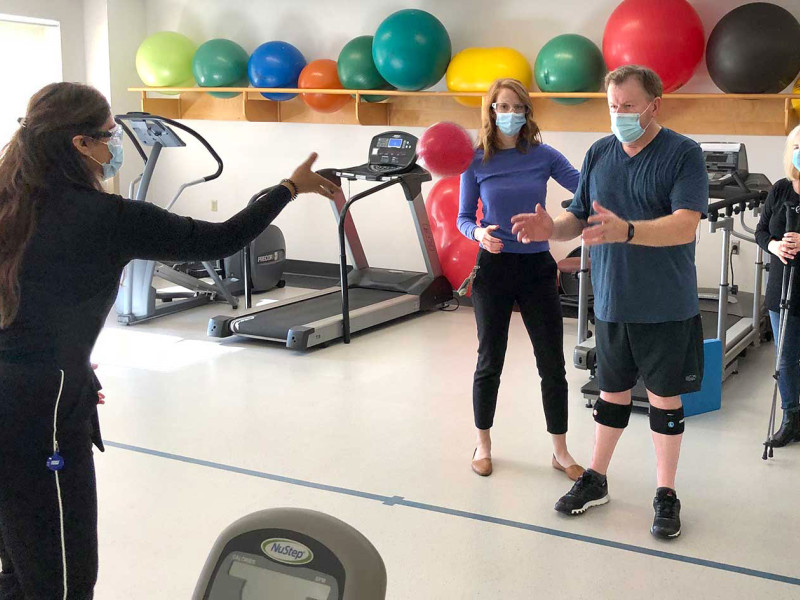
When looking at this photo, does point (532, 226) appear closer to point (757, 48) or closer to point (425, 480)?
point (425, 480)

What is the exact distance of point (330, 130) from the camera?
8.39m

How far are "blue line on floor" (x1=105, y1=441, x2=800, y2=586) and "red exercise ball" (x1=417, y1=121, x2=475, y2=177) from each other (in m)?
1.31

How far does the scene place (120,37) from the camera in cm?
907

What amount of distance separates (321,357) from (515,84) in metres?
2.76

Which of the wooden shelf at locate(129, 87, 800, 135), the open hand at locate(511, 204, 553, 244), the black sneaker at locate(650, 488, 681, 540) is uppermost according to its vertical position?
the wooden shelf at locate(129, 87, 800, 135)

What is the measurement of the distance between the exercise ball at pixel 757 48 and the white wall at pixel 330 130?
Result: 0.60 m

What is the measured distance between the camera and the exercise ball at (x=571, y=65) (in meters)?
6.50

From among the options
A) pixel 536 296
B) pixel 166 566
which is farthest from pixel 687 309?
pixel 166 566

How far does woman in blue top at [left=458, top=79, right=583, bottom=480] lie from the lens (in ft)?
11.8

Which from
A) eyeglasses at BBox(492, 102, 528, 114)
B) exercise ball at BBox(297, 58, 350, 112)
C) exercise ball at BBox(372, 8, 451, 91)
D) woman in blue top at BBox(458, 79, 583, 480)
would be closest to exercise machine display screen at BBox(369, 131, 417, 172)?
exercise ball at BBox(372, 8, 451, 91)

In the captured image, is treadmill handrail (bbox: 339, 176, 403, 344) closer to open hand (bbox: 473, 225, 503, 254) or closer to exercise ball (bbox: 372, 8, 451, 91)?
exercise ball (bbox: 372, 8, 451, 91)

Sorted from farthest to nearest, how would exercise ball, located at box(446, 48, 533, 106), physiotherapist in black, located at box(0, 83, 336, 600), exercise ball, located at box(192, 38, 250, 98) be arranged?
exercise ball, located at box(192, 38, 250, 98) → exercise ball, located at box(446, 48, 533, 106) → physiotherapist in black, located at box(0, 83, 336, 600)

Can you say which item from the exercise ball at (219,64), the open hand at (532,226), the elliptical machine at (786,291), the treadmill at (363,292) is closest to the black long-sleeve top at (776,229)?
the elliptical machine at (786,291)

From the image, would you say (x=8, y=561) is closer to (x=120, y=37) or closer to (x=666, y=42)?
(x=666, y=42)
